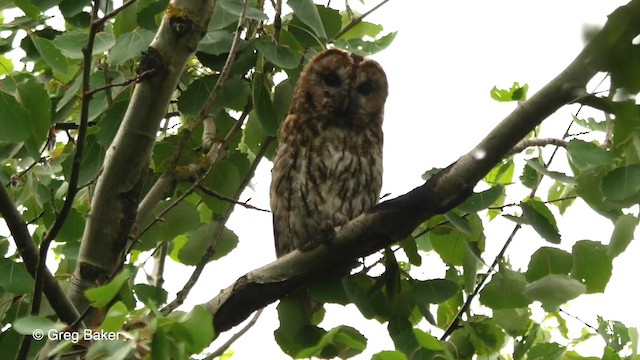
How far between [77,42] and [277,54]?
0.55 metres

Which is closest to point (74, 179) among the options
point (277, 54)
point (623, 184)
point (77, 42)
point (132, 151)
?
point (132, 151)

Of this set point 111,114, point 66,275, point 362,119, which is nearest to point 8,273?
point 66,275

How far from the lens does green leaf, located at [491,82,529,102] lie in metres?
2.14

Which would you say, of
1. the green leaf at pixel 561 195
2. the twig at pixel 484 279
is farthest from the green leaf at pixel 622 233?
the green leaf at pixel 561 195

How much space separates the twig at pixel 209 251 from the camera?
2062 mm

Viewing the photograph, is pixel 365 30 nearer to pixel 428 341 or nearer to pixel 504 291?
pixel 504 291

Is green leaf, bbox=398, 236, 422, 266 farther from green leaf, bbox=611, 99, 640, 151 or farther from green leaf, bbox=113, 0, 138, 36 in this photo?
green leaf, bbox=611, 99, 640, 151

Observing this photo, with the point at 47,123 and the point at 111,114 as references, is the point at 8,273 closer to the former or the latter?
the point at 47,123

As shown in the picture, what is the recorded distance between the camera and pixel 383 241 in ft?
6.01

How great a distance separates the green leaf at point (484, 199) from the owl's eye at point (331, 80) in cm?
153

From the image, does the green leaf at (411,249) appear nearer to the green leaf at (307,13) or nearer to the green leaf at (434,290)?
the green leaf at (434,290)

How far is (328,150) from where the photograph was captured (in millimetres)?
3121

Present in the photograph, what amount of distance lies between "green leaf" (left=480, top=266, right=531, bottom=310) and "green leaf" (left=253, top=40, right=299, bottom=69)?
788mm

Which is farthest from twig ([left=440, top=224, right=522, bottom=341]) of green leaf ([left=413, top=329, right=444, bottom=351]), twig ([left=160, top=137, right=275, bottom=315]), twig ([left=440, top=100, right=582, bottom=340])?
twig ([left=160, top=137, right=275, bottom=315])
